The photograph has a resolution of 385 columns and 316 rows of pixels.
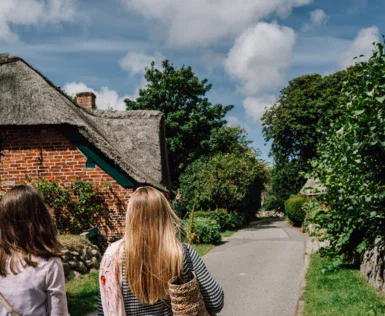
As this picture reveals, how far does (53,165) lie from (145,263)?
405 inches

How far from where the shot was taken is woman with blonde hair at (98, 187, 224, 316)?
2496 millimetres

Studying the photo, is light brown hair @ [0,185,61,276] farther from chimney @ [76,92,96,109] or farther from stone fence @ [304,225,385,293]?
chimney @ [76,92,96,109]

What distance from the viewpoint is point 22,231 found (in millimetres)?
2711

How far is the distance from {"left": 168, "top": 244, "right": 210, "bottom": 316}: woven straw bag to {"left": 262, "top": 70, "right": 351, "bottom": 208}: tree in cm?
3393

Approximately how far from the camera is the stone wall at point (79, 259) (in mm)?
9345

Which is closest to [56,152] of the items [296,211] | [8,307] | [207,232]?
[207,232]

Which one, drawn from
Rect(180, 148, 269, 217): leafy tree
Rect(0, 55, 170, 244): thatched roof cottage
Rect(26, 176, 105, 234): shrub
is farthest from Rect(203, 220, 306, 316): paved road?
Rect(180, 148, 269, 217): leafy tree

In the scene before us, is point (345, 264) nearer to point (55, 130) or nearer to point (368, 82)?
point (368, 82)

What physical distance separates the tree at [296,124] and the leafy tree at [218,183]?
10.2 m

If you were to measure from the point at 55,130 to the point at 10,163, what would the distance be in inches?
61.4

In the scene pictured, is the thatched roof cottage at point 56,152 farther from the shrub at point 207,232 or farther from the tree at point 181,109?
the tree at point 181,109

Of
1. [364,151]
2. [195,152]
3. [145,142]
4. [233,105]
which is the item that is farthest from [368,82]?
[233,105]

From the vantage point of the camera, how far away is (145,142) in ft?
52.5

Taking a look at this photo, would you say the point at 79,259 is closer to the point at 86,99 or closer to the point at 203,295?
the point at 203,295
